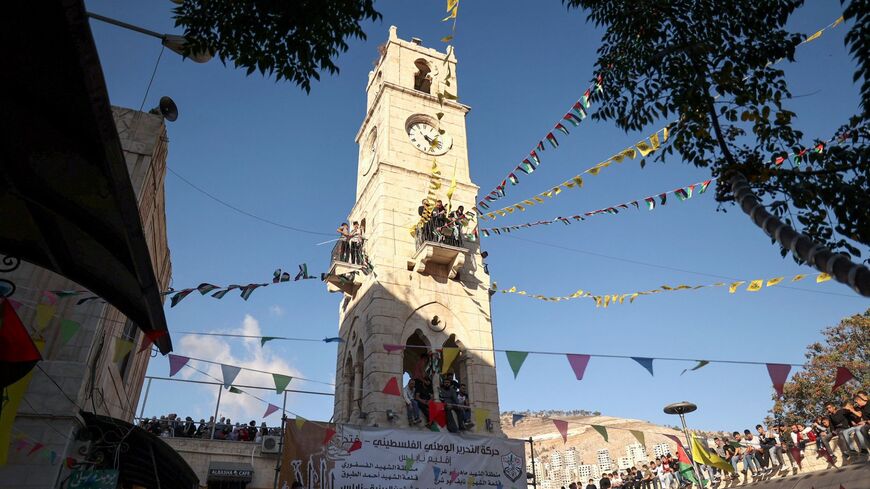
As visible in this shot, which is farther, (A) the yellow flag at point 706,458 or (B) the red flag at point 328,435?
(A) the yellow flag at point 706,458

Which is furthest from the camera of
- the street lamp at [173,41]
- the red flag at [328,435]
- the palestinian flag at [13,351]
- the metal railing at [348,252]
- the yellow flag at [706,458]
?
the metal railing at [348,252]

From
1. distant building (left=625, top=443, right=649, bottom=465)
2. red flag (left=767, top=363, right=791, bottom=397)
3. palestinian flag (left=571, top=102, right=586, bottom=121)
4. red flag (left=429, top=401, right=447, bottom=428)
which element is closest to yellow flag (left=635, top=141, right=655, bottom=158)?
palestinian flag (left=571, top=102, right=586, bottom=121)

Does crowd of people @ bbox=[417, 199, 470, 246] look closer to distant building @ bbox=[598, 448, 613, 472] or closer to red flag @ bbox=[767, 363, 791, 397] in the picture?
red flag @ bbox=[767, 363, 791, 397]

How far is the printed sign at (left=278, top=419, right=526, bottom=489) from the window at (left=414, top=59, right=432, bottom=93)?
13.4 m

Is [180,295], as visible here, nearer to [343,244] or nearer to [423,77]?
[343,244]

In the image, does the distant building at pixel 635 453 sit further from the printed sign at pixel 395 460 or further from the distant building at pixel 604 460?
the printed sign at pixel 395 460

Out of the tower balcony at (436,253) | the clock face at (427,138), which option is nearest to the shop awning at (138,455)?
the tower balcony at (436,253)

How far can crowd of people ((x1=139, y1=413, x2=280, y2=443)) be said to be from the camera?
574 inches

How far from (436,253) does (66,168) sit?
12415mm

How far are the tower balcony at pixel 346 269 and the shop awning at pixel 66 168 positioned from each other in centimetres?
1110

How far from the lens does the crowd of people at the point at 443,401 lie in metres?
13.9

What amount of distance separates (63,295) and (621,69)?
923cm

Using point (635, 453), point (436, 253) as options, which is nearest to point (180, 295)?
point (436, 253)

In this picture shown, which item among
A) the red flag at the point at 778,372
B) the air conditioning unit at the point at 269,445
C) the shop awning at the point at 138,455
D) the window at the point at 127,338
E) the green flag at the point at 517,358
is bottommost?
the shop awning at the point at 138,455
